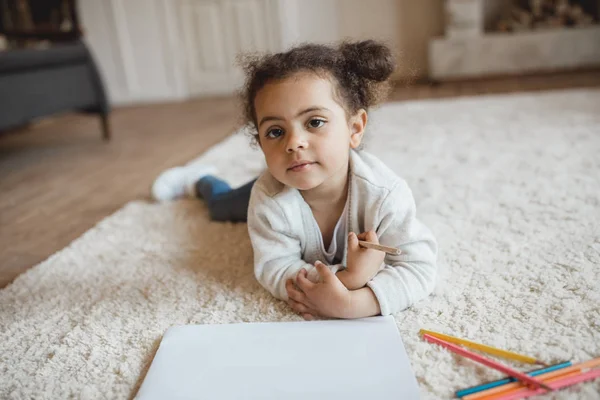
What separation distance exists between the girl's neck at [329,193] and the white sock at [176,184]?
1.90 ft

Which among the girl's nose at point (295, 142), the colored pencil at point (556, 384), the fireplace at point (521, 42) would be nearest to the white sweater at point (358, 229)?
the girl's nose at point (295, 142)

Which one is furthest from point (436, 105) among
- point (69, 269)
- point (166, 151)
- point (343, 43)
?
point (69, 269)

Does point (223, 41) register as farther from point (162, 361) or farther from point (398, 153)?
point (162, 361)

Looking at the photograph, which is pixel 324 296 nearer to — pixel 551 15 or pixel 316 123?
pixel 316 123

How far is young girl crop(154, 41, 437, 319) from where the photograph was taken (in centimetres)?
70

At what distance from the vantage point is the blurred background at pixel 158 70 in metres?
1.56

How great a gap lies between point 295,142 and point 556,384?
0.43 meters

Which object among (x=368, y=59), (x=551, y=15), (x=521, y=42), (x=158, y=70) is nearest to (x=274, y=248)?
(x=368, y=59)

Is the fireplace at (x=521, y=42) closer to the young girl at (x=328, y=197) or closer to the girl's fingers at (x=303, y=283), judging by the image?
the young girl at (x=328, y=197)

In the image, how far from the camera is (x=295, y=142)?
700mm

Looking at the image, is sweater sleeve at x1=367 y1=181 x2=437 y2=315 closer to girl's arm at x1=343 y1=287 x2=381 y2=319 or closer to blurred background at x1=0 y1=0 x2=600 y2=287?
girl's arm at x1=343 y1=287 x2=381 y2=319

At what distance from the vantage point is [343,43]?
0.80m

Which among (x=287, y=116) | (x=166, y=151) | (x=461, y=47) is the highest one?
(x=287, y=116)

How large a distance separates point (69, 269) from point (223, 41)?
280cm
